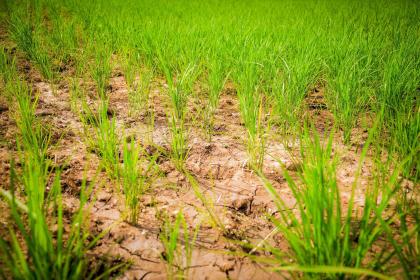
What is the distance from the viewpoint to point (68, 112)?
1.85 m

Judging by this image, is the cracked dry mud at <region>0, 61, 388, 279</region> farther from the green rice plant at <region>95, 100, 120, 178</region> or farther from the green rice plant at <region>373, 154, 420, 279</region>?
the green rice plant at <region>373, 154, 420, 279</region>

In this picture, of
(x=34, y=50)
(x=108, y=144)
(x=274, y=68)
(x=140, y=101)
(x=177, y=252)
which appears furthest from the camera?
(x=34, y=50)

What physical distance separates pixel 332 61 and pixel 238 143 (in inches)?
40.9

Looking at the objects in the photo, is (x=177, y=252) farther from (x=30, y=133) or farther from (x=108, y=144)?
(x=30, y=133)

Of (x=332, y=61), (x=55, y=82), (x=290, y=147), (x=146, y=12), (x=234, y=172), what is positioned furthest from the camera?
(x=146, y=12)

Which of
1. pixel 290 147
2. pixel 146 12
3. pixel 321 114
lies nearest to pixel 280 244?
pixel 290 147

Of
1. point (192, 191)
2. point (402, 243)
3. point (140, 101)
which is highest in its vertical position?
point (140, 101)

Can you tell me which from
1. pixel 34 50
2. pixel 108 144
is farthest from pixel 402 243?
pixel 34 50

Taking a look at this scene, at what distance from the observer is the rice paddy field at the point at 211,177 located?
697mm

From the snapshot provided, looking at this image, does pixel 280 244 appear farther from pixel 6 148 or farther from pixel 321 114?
pixel 6 148

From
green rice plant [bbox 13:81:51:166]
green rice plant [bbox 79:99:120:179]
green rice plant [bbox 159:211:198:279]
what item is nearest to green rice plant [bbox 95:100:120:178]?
green rice plant [bbox 79:99:120:179]

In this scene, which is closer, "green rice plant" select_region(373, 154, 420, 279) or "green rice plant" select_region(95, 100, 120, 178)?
"green rice plant" select_region(373, 154, 420, 279)

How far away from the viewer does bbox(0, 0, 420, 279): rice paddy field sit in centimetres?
70

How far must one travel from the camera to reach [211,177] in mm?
1285
